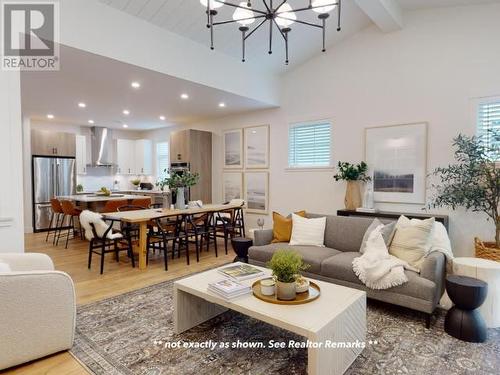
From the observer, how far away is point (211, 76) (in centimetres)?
465

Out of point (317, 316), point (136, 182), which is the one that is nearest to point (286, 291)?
point (317, 316)

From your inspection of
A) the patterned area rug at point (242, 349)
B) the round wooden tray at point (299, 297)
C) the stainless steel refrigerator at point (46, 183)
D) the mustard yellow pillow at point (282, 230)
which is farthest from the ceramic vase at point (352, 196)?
the stainless steel refrigerator at point (46, 183)

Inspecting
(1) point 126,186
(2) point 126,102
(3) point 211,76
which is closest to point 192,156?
(2) point 126,102

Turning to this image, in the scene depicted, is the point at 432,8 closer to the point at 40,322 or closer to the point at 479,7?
the point at 479,7

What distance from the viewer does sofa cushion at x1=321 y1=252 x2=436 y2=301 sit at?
2562 millimetres

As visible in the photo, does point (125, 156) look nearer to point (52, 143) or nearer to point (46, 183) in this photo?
point (52, 143)

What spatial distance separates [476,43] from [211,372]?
4.92 m

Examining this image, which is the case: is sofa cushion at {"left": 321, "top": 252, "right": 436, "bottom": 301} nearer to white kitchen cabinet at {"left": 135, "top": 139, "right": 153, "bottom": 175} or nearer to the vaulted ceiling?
the vaulted ceiling

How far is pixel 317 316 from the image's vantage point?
1903 mm

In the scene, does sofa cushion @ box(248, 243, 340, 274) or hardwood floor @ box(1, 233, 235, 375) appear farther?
sofa cushion @ box(248, 243, 340, 274)

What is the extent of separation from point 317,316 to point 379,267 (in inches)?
45.3

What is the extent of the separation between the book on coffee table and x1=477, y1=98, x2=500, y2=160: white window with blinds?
11.1 feet

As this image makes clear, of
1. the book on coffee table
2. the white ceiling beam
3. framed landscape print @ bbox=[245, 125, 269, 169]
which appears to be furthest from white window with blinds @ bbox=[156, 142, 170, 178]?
the book on coffee table

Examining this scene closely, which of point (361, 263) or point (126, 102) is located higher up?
point (126, 102)
